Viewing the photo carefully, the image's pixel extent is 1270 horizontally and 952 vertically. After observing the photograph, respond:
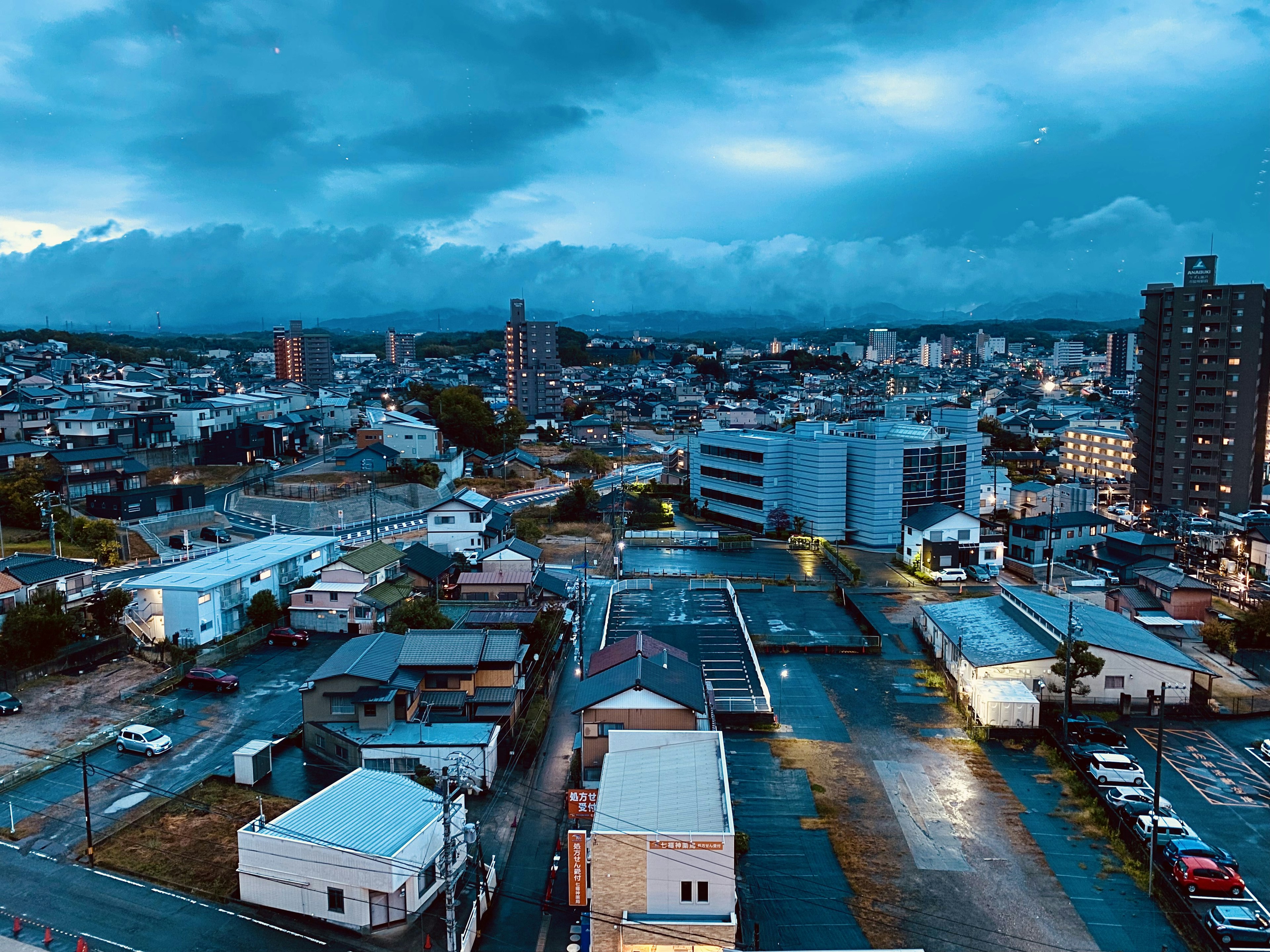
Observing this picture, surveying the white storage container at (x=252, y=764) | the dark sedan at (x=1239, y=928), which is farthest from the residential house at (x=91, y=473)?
the dark sedan at (x=1239, y=928)

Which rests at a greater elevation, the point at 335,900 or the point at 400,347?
the point at 400,347

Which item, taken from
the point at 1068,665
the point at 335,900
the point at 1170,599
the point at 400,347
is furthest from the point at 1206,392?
the point at 400,347

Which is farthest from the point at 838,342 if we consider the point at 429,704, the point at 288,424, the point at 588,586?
the point at 429,704

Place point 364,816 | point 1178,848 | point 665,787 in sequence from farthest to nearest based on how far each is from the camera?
point 1178,848
point 364,816
point 665,787

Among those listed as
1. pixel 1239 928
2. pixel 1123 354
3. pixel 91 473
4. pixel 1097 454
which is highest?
pixel 1123 354

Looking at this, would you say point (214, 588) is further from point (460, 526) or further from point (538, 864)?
point (538, 864)

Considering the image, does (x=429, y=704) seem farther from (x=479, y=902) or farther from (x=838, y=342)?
(x=838, y=342)
